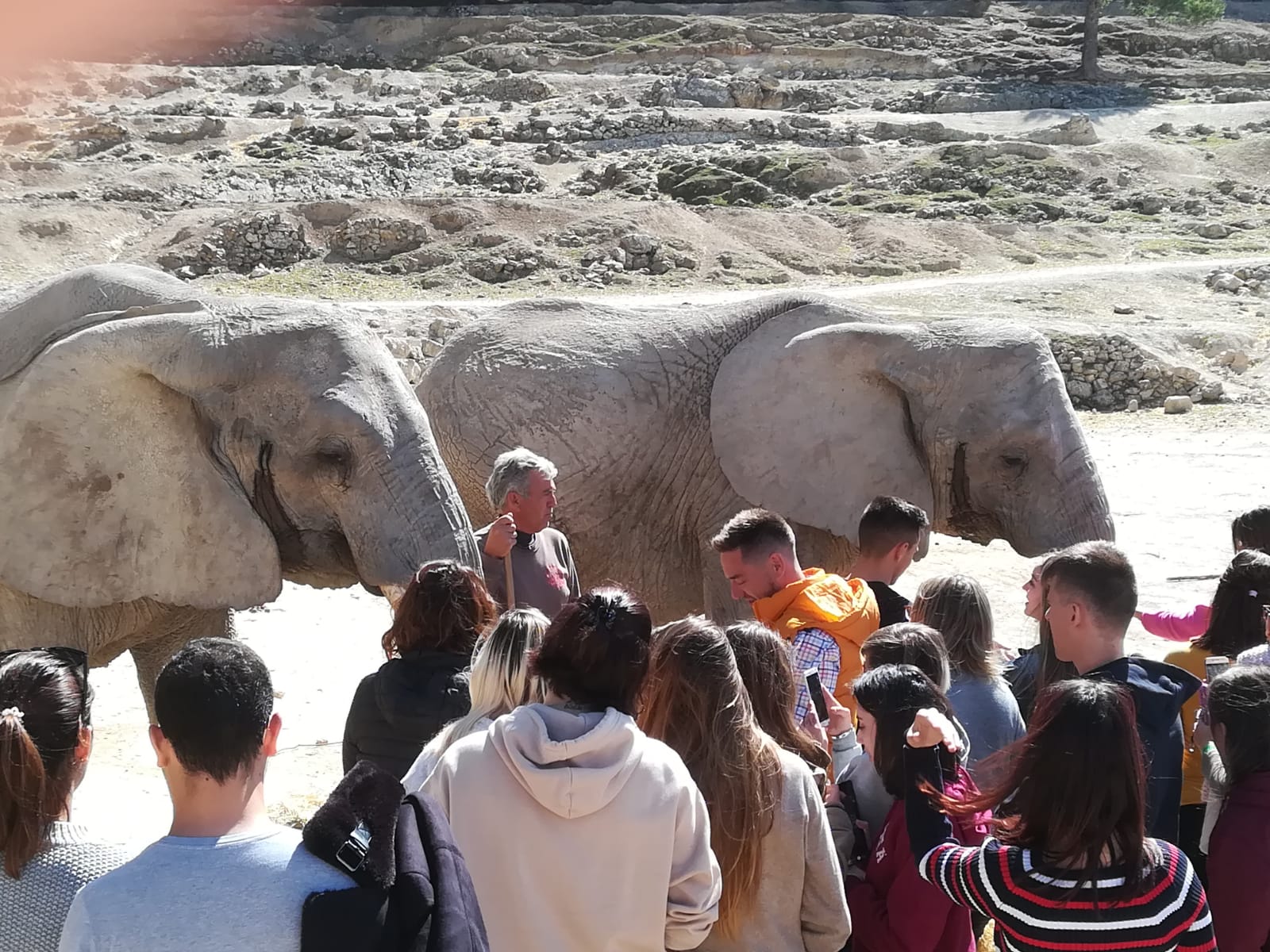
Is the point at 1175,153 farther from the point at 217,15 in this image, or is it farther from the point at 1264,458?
the point at 217,15

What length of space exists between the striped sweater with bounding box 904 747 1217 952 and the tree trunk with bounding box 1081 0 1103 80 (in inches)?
2364

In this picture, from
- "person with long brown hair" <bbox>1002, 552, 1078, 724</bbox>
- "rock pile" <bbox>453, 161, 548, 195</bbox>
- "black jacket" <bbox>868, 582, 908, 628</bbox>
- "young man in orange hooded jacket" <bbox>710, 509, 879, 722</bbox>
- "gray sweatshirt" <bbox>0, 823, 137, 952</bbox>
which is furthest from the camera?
"rock pile" <bbox>453, 161, 548, 195</bbox>

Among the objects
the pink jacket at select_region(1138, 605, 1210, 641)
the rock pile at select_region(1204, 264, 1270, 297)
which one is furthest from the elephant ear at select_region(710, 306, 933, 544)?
the rock pile at select_region(1204, 264, 1270, 297)

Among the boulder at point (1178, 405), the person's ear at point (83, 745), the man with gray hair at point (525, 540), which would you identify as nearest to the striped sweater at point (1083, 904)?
the person's ear at point (83, 745)

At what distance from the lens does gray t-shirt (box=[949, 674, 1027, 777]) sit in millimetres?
4230

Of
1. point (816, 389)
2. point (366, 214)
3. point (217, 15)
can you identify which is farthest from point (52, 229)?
point (217, 15)

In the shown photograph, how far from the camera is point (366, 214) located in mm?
28188

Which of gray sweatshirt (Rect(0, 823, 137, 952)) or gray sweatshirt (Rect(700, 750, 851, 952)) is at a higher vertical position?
gray sweatshirt (Rect(0, 823, 137, 952))

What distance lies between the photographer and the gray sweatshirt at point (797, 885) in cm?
332

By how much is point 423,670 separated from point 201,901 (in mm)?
1511

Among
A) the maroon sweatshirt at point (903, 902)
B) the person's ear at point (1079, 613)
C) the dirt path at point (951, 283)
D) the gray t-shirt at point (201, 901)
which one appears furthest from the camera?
the dirt path at point (951, 283)

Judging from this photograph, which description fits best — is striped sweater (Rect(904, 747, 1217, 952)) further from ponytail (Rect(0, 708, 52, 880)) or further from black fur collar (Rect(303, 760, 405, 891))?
ponytail (Rect(0, 708, 52, 880))

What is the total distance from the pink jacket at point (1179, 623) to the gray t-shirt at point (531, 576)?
2.26 meters

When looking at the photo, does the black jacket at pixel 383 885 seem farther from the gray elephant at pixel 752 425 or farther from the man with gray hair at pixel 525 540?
the gray elephant at pixel 752 425
